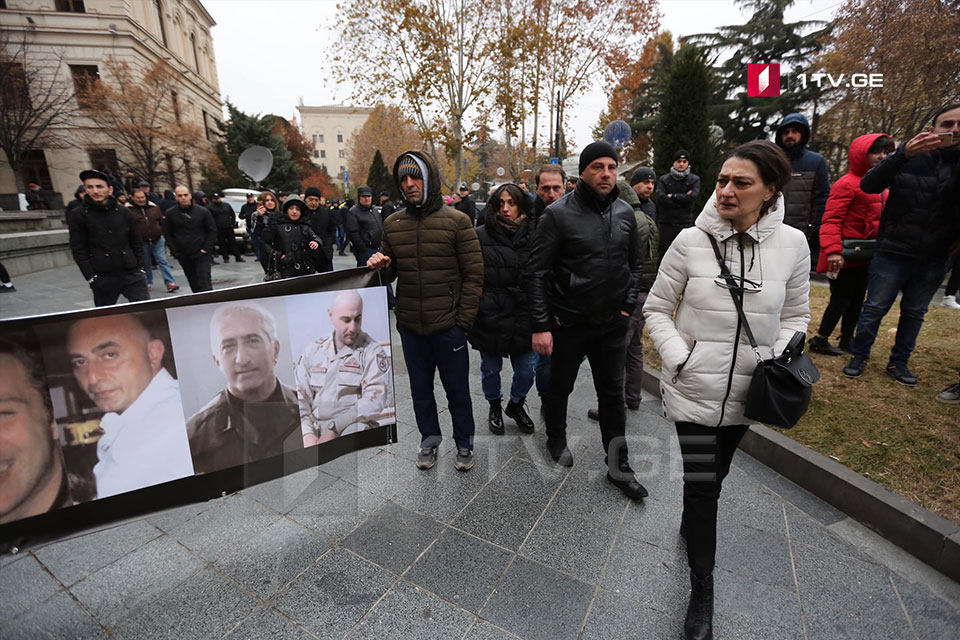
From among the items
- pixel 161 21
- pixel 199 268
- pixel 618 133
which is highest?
pixel 161 21

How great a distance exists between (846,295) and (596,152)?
12.6 feet

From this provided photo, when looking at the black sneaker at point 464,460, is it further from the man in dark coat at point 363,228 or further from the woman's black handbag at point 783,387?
the man in dark coat at point 363,228

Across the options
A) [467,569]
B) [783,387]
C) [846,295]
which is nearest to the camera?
[783,387]

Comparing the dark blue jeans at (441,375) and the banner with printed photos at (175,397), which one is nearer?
the banner with printed photos at (175,397)

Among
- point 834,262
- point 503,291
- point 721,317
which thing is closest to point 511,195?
point 503,291

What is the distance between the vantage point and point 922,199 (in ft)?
12.4

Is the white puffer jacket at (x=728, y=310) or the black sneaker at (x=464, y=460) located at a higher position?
the white puffer jacket at (x=728, y=310)

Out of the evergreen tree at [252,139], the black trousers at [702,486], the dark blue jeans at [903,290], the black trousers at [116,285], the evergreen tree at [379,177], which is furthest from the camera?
the evergreen tree at [379,177]

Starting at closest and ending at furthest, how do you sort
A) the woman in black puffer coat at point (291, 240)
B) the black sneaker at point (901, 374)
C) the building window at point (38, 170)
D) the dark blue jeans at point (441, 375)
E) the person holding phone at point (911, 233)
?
the dark blue jeans at point (441, 375)
the person holding phone at point (911, 233)
the black sneaker at point (901, 374)
the woman in black puffer coat at point (291, 240)
the building window at point (38, 170)

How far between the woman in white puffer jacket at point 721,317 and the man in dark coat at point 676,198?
429 centimetres

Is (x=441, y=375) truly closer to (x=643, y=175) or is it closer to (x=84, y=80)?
(x=643, y=175)

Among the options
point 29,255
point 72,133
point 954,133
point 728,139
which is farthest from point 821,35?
point 72,133

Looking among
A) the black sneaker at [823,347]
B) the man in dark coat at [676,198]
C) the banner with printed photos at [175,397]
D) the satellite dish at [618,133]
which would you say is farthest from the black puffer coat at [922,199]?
the satellite dish at [618,133]

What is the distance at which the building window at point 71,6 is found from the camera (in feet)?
107
